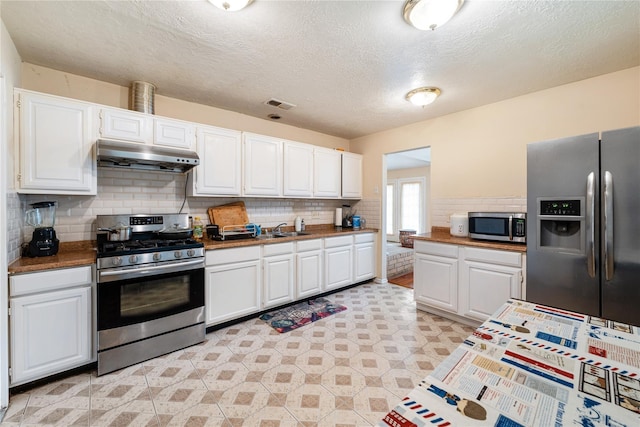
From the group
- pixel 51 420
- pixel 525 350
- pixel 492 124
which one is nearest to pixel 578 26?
pixel 492 124

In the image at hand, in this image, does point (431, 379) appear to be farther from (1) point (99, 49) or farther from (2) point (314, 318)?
(1) point (99, 49)

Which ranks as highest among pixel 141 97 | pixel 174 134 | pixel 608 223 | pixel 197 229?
pixel 141 97

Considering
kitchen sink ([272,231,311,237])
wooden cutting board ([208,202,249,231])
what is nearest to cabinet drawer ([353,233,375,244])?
kitchen sink ([272,231,311,237])

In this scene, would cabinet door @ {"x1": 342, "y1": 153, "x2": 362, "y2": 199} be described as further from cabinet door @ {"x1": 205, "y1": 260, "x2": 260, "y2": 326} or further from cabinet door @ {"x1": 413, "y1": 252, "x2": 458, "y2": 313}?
cabinet door @ {"x1": 205, "y1": 260, "x2": 260, "y2": 326}

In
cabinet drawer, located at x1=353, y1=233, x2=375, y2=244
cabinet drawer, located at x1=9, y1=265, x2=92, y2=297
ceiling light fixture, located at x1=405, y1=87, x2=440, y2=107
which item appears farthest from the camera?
cabinet drawer, located at x1=353, y1=233, x2=375, y2=244

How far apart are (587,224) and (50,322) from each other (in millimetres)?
3848

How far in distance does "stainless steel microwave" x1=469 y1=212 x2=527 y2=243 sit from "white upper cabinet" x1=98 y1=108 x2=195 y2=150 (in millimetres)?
3065

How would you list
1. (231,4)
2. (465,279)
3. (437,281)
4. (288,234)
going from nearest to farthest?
(231,4) < (465,279) < (437,281) < (288,234)

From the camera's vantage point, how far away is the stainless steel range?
2064 mm

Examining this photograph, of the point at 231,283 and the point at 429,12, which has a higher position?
the point at 429,12

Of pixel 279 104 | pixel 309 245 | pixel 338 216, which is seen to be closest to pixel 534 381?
pixel 309 245

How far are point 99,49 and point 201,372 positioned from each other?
2.58 meters

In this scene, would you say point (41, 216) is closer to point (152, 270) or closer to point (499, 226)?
point (152, 270)

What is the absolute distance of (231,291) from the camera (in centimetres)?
279
